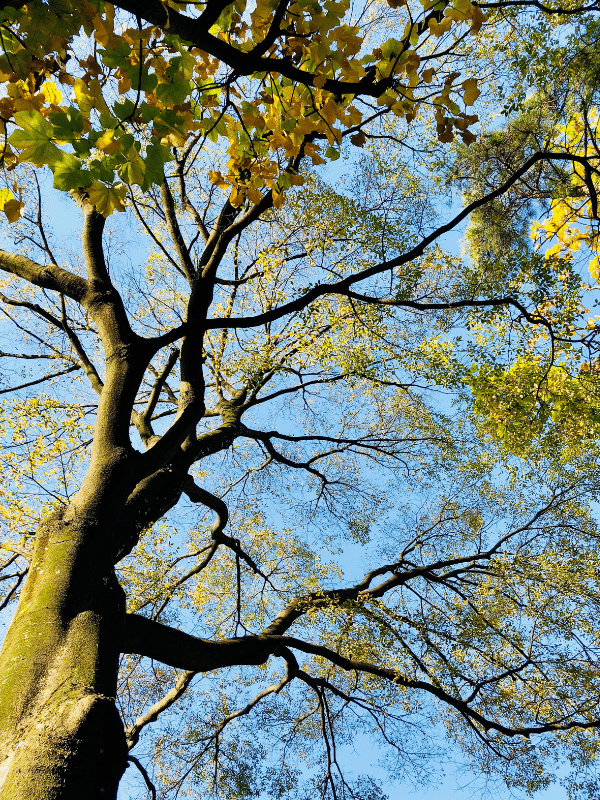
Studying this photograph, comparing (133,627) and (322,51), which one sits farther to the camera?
(133,627)

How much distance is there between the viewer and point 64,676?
7.45ft

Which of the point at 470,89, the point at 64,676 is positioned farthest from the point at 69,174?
the point at 64,676

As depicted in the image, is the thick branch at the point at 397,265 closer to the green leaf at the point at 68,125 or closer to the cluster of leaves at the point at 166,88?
the cluster of leaves at the point at 166,88

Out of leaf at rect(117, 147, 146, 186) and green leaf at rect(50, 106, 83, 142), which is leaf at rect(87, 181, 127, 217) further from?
green leaf at rect(50, 106, 83, 142)

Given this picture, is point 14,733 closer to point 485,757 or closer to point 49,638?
point 49,638

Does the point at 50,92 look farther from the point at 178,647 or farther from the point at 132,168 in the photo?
the point at 178,647

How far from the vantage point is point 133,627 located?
318 centimetres

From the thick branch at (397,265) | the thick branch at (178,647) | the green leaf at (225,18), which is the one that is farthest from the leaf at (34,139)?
the thick branch at (178,647)

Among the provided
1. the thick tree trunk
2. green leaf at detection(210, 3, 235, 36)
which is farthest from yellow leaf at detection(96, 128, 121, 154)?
the thick tree trunk

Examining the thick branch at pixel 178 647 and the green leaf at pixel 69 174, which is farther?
Result: the thick branch at pixel 178 647

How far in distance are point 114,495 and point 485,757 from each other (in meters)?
6.14

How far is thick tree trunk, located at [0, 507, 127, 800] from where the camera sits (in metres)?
1.97

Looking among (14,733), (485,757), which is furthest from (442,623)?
(14,733)

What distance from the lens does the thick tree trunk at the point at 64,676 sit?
1.97 metres
